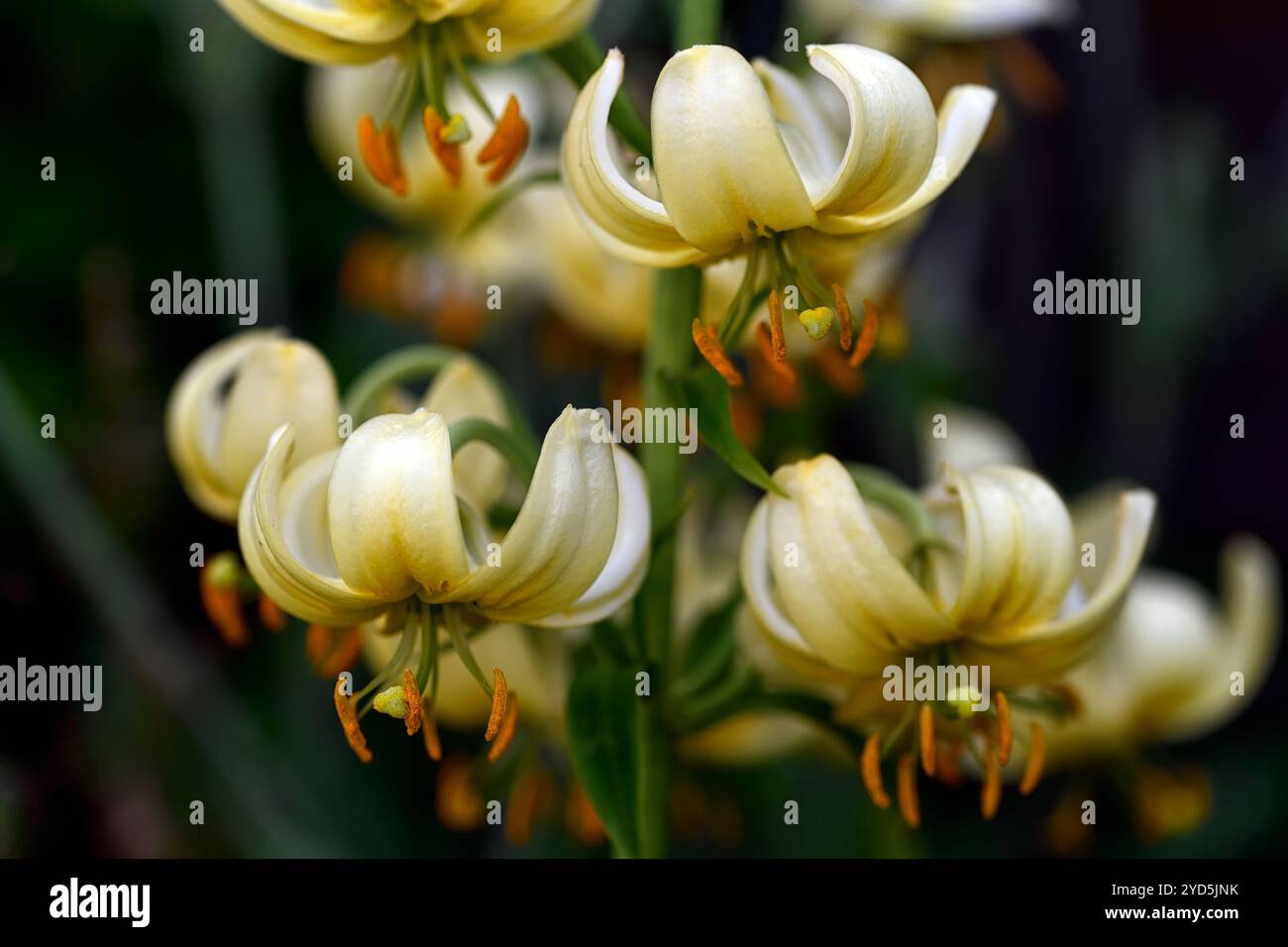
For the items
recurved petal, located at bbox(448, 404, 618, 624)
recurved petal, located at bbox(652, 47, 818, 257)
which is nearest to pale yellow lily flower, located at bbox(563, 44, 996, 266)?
recurved petal, located at bbox(652, 47, 818, 257)

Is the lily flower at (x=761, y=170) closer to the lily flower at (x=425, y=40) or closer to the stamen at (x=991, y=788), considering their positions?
the lily flower at (x=425, y=40)

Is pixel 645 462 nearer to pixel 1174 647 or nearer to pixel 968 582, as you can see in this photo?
pixel 968 582

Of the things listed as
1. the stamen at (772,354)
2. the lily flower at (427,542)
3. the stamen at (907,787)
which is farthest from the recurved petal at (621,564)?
the stamen at (907,787)

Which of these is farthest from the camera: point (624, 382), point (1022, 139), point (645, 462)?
point (1022, 139)

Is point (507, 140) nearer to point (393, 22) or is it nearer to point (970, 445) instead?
point (393, 22)

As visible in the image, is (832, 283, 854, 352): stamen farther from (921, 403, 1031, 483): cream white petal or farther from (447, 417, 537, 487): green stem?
(921, 403, 1031, 483): cream white petal
